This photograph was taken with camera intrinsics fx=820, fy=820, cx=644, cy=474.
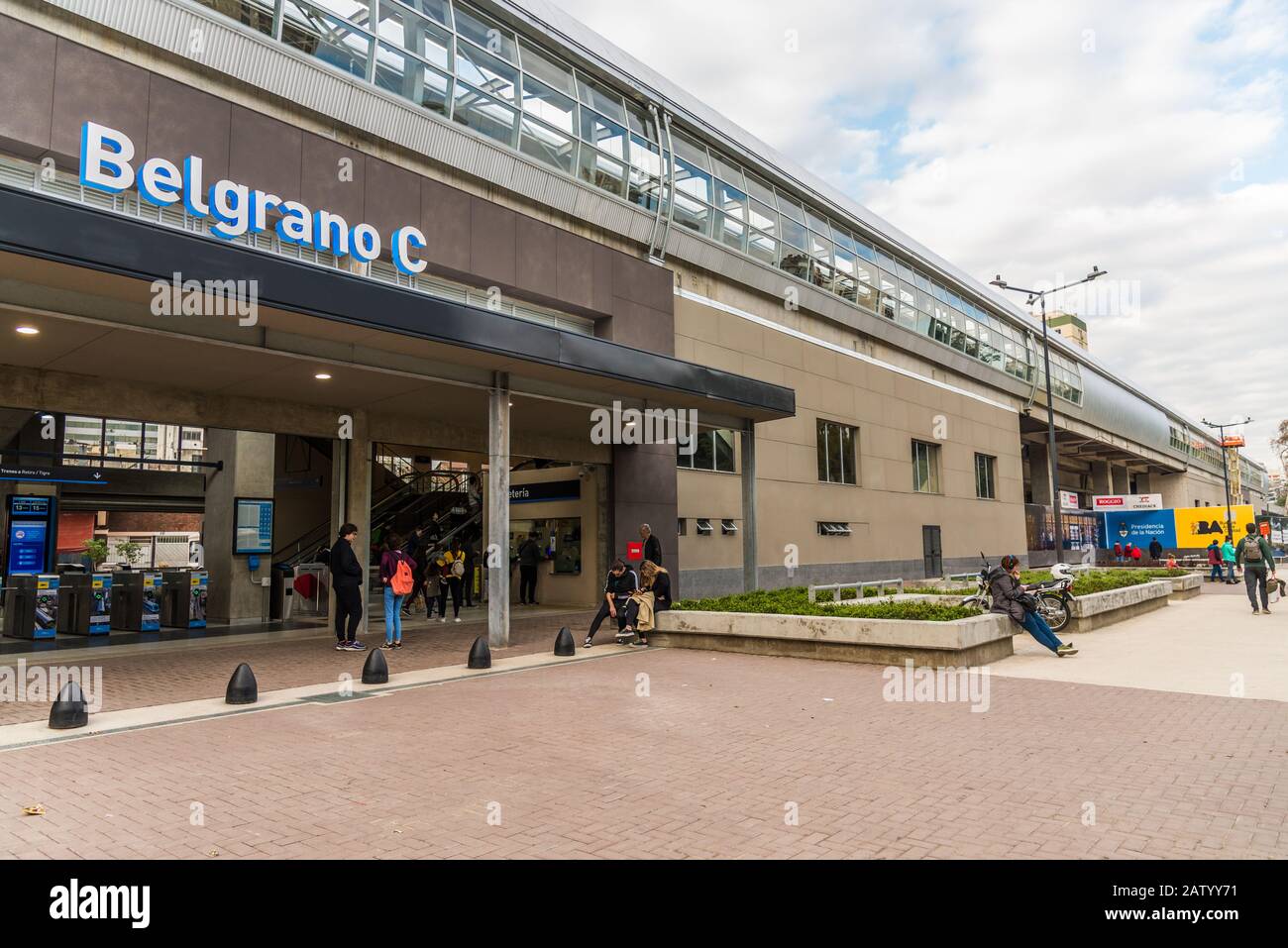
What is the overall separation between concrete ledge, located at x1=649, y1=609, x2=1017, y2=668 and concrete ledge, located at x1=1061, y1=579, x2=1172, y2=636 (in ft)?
9.80

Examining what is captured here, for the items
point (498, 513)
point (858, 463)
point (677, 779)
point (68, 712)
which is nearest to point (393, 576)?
point (498, 513)

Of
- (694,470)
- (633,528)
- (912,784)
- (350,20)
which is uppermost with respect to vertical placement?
(350,20)

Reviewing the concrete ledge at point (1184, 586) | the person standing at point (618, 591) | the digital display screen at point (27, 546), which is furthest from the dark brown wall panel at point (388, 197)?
the concrete ledge at point (1184, 586)

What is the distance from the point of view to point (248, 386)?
1326 cm

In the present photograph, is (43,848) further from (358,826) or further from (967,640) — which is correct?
(967,640)

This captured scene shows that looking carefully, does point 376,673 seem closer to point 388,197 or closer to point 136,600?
point 136,600

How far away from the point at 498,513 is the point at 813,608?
16.9 ft

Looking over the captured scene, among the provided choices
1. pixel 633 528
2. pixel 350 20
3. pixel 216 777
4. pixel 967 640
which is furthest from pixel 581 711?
pixel 350 20

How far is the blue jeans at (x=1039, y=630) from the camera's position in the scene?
11.5 meters

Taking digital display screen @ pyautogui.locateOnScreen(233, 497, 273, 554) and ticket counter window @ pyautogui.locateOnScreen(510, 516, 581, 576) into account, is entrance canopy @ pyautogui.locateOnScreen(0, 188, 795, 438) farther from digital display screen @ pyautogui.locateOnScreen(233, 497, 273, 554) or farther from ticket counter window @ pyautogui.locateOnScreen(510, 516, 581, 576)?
ticket counter window @ pyautogui.locateOnScreen(510, 516, 581, 576)

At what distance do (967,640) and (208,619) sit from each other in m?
15.6

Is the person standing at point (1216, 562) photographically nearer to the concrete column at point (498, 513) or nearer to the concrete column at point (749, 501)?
the concrete column at point (749, 501)

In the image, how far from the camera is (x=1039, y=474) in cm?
5222

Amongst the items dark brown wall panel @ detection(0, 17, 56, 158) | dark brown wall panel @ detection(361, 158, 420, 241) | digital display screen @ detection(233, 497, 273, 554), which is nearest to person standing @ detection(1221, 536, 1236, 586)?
dark brown wall panel @ detection(361, 158, 420, 241)
